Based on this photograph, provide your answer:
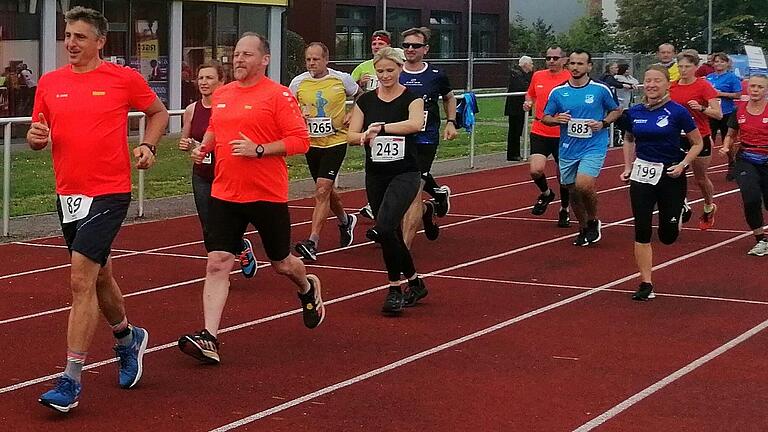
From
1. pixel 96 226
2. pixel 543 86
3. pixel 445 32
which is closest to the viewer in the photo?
pixel 96 226

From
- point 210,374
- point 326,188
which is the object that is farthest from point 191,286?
point 210,374

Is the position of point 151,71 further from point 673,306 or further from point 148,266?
point 673,306

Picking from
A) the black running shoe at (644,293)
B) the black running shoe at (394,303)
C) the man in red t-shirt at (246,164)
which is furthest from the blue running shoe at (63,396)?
the black running shoe at (644,293)

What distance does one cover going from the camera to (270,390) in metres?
7.74

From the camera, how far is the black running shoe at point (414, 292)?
1048cm

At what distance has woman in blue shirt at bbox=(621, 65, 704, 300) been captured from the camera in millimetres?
11070

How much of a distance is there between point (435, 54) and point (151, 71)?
1135 inches

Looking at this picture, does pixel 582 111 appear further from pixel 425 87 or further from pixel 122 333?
pixel 122 333

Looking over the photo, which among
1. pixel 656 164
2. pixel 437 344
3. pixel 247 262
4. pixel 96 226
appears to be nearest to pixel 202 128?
pixel 247 262

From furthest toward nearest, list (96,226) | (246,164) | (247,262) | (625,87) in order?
(625,87), (247,262), (246,164), (96,226)

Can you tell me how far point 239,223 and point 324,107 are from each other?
4736mm

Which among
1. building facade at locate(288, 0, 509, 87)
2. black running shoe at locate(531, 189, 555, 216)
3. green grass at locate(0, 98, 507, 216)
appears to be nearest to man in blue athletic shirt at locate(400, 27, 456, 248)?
black running shoe at locate(531, 189, 555, 216)

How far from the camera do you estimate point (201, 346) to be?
8203 mm

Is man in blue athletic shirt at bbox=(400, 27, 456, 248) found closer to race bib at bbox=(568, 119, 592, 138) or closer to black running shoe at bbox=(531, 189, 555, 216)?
race bib at bbox=(568, 119, 592, 138)
